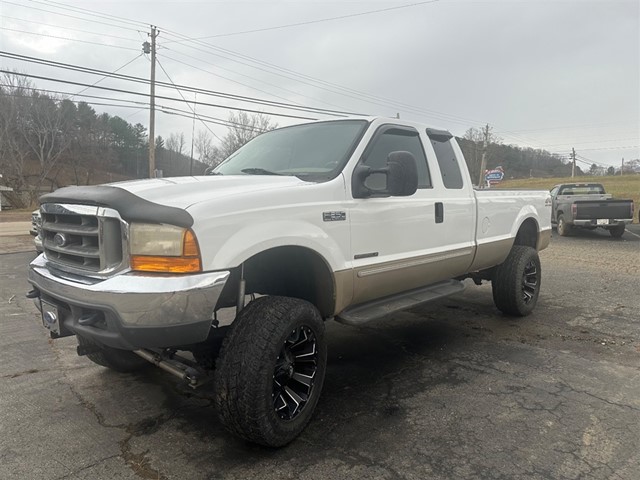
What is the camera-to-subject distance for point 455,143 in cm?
484

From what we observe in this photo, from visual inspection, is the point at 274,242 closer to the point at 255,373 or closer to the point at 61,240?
the point at 255,373

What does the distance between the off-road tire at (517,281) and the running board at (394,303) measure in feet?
3.47

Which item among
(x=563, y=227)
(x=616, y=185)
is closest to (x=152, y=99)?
(x=563, y=227)

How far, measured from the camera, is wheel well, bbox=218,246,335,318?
301cm

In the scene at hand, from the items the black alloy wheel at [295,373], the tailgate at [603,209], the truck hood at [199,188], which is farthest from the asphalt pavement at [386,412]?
the tailgate at [603,209]

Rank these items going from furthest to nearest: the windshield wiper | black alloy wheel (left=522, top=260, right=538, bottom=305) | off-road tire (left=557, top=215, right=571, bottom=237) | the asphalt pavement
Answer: off-road tire (left=557, top=215, right=571, bottom=237) < black alloy wheel (left=522, top=260, right=538, bottom=305) < the windshield wiper < the asphalt pavement

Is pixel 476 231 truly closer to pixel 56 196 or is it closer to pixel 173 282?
pixel 173 282

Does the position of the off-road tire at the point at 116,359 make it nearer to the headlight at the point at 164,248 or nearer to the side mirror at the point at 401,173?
the headlight at the point at 164,248

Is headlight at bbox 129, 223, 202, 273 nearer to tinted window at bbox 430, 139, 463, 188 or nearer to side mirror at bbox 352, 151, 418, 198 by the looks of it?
side mirror at bbox 352, 151, 418, 198

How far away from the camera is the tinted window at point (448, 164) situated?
4418 millimetres

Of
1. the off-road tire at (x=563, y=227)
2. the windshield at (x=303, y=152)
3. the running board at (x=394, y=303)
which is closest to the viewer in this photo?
the running board at (x=394, y=303)

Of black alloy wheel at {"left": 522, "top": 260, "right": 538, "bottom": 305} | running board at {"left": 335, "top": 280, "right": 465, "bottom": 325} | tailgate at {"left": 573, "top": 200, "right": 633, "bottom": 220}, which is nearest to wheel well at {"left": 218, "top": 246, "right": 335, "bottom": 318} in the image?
running board at {"left": 335, "top": 280, "right": 465, "bottom": 325}

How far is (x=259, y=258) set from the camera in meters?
2.98

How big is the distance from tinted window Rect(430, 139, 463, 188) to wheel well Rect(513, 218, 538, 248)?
5.77ft
